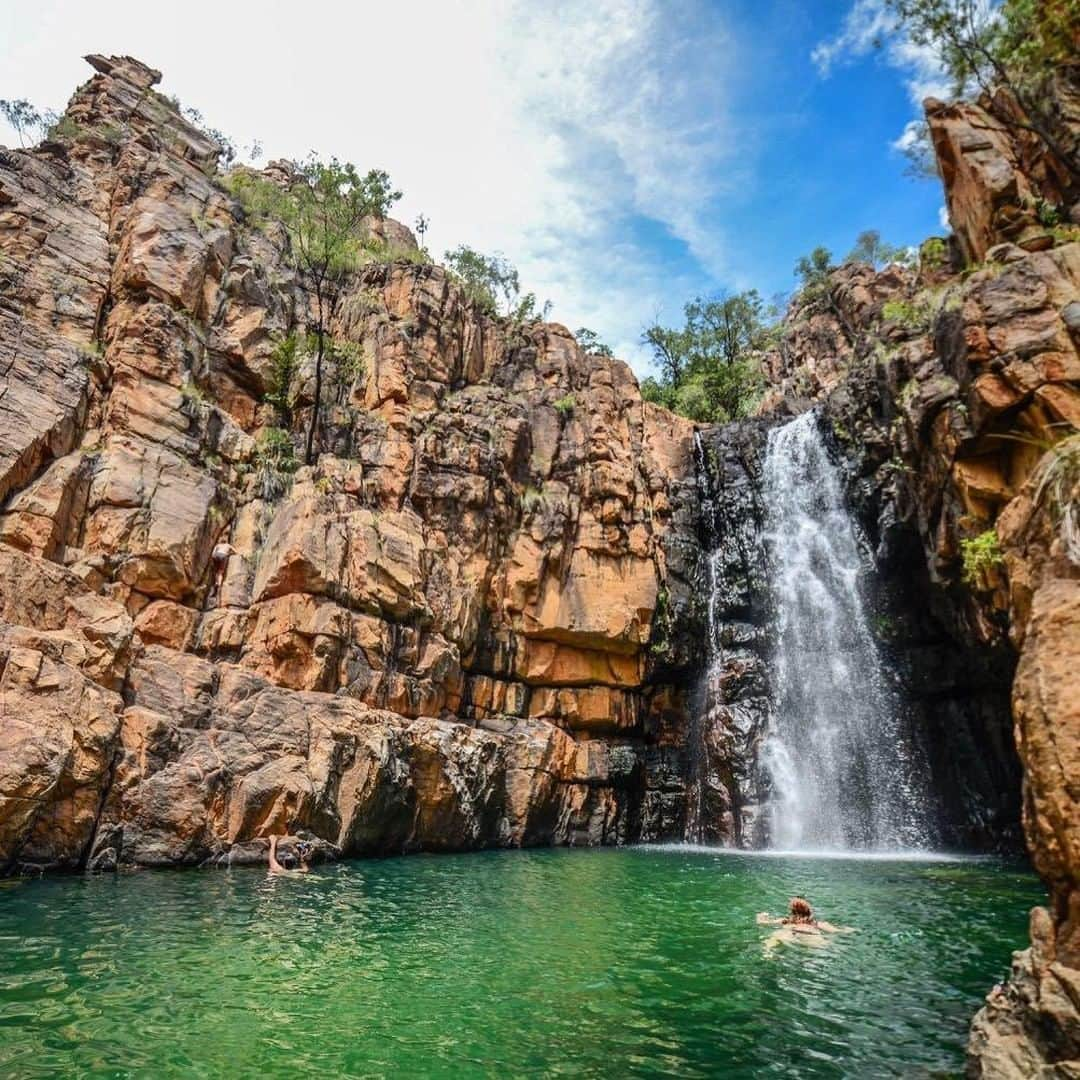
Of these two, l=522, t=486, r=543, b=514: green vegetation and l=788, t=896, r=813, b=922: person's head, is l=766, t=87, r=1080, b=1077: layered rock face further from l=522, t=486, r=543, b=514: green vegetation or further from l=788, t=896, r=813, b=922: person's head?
l=522, t=486, r=543, b=514: green vegetation

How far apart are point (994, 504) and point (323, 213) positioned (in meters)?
32.0

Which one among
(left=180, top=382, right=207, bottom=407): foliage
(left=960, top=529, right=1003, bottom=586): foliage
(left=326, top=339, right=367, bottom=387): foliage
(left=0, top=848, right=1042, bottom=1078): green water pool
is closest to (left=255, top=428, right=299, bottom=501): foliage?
(left=180, top=382, right=207, bottom=407): foliage

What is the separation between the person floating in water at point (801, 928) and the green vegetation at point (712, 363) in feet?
109

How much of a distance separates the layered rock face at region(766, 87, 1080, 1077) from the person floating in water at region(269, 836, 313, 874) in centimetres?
1489

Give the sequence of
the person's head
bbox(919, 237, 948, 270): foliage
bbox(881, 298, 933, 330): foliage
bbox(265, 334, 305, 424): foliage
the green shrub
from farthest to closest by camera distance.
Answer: the green shrub
bbox(265, 334, 305, 424): foliage
bbox(919, 237, 948, 270): foliage
bbox(881, 298, 933, 330): foliage
the person's head

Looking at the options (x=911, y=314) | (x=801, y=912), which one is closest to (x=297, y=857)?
(x=801, y=912)

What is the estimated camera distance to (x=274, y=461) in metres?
26.9

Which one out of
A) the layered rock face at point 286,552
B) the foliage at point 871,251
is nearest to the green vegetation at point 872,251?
the foliage at point 871,251

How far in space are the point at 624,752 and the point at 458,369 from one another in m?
18.3

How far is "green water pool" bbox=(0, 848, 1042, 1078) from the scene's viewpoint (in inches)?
270

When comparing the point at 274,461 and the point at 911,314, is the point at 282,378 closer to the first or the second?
the point at 274,461

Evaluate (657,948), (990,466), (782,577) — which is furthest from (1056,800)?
(782,577)

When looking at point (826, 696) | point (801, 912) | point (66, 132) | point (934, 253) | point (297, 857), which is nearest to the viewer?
point (801, 912)

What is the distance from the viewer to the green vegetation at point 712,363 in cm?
4297
